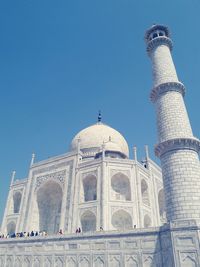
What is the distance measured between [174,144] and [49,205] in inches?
683

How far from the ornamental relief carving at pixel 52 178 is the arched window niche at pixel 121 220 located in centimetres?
587

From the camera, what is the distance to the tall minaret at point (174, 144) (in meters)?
10.8

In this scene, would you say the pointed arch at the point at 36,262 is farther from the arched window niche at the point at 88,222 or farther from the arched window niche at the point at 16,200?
the arched window niche at the point at 16,200

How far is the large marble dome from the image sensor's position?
89.4 ft

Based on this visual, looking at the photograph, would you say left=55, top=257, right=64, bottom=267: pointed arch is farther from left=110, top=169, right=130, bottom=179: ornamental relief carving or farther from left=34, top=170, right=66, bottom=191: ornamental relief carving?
left=34, top=170, right=66, bottom=191: ornamental relief carving

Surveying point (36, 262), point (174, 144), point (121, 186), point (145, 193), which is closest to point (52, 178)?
point (121, 186)

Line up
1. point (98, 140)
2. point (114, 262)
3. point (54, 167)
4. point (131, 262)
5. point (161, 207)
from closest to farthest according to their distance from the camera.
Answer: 1. point (131, 262)
2. point (114, 262)
3. point (54, 167)
4. point (161, 207)
5. point (98, 140)

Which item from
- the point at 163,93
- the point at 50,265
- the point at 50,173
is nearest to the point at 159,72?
the point at 163,93

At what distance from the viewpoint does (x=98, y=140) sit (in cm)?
2864

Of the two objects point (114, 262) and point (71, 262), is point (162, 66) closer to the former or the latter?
point (114, 262)

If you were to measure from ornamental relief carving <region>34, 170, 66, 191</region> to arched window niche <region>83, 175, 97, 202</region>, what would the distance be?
216cm

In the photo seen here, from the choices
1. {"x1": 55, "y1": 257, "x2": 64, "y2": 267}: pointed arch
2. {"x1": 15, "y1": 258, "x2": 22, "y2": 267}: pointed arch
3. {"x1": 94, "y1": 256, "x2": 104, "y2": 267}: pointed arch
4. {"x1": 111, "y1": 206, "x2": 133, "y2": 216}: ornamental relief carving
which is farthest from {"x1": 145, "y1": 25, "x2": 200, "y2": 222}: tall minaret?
{"x1": 15, "y1": 258, "x2": 22, "y2": 267}: pointed arch

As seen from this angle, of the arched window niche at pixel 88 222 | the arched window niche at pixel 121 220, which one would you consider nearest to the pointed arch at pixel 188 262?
the arched window niche at pixel 121 220

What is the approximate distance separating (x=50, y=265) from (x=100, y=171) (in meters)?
9.12
